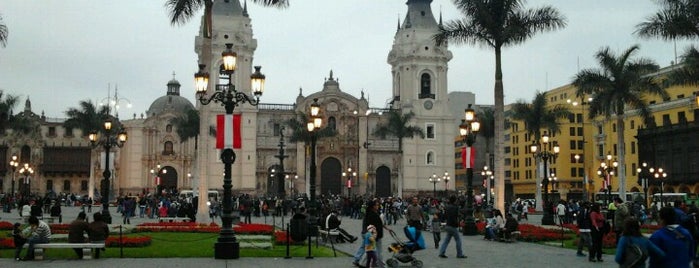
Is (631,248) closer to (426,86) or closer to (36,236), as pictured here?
(36,236)

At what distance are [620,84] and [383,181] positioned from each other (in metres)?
44.9

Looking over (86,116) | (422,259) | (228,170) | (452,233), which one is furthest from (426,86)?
(228,170)

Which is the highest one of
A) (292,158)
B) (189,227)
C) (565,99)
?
(565,99)

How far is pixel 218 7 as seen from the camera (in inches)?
3115

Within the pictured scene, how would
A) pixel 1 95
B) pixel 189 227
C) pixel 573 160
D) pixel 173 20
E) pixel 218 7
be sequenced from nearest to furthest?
pixel 189 227
pixel 173 20
pixel 1 95
pixel 218 7
pixel 573 160

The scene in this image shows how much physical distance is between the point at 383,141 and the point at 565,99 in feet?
77.7

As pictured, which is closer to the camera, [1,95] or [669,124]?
[1,95]

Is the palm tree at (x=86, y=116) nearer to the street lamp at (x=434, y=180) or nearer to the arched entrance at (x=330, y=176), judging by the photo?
the arched entrance at (x=330, y=176)

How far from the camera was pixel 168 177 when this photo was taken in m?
84.0

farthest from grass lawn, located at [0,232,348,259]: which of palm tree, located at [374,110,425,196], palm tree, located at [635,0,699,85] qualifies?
palm tree, located at [374,110,425,196]

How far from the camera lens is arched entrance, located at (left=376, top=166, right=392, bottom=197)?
8256 cm

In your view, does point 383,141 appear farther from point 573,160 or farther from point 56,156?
point 56,156

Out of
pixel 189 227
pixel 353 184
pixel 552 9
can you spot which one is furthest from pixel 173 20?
pixel 353 184

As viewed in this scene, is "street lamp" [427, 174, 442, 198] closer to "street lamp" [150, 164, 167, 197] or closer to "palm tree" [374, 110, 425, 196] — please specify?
"palm tree" [374, 110, 425, 196]
